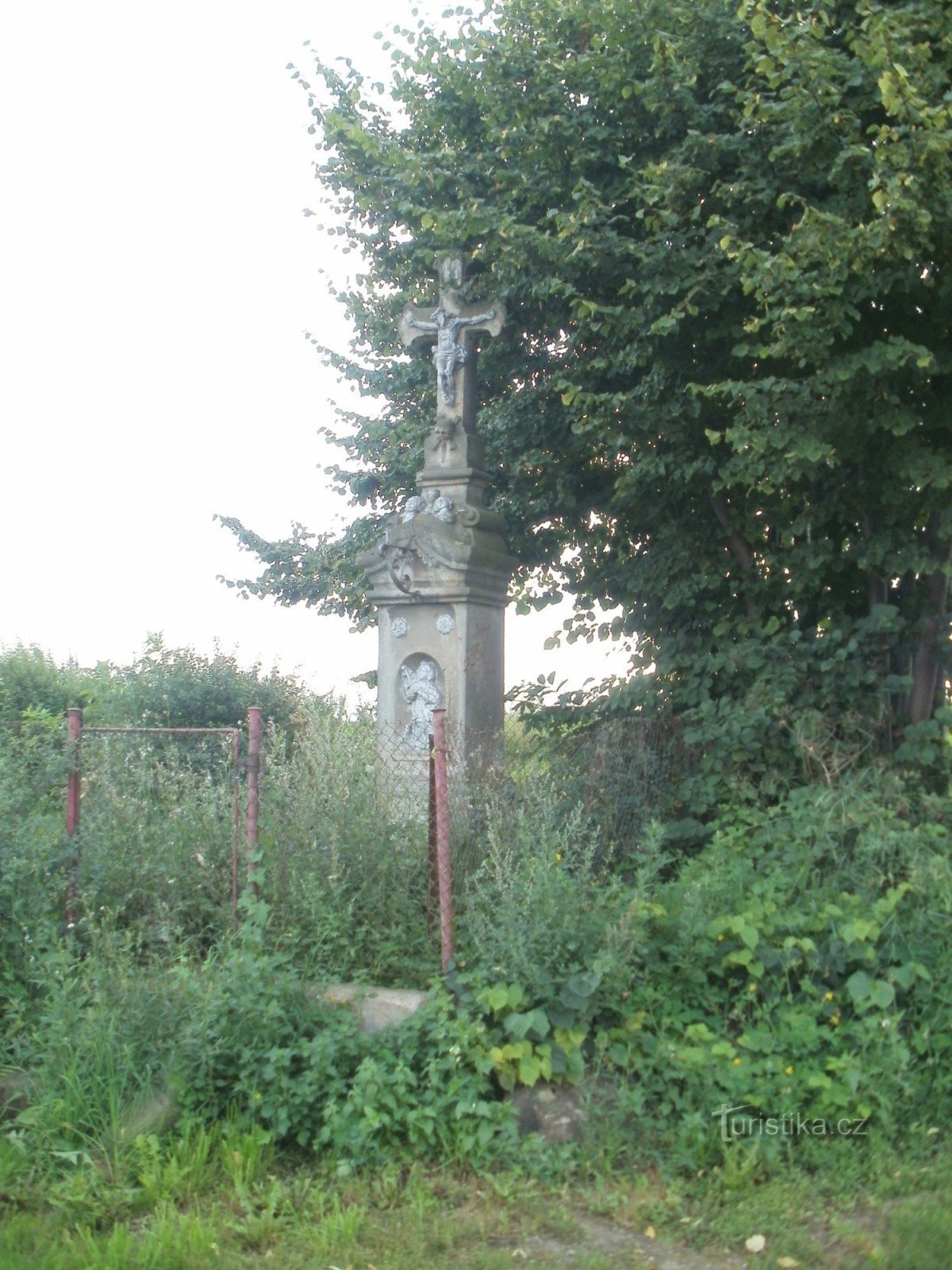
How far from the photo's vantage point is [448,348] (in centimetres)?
887

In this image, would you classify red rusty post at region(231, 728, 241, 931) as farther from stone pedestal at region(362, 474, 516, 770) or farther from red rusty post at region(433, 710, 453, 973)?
stone pedestal at region(362, 474, 516, 770)

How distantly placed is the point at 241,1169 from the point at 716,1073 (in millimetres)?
1834

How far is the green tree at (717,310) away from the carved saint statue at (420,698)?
1410mm

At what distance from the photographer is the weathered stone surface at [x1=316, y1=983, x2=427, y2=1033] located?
5027 mm

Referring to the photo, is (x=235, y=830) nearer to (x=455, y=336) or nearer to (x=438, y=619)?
(x=438, y=619)

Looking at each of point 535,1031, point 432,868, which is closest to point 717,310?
point 432,868

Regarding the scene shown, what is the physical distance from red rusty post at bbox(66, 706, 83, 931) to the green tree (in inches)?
146

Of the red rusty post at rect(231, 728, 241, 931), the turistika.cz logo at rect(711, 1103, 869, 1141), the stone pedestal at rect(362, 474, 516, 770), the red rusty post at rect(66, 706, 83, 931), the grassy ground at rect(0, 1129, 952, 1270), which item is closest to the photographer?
the grassy ground at rect(0, 1129, 952, 1270)

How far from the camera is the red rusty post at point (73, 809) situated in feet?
18.9

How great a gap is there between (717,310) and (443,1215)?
18.9 ft

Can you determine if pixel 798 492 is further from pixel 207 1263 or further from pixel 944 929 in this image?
pixel 207 1263

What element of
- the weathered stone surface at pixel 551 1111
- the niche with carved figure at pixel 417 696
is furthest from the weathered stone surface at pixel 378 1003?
the niche with carved figure at pixel 417 696

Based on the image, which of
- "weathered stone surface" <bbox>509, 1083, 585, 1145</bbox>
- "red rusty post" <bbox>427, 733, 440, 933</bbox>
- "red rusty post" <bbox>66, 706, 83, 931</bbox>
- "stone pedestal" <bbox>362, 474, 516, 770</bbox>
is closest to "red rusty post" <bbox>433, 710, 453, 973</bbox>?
"red rusty post" <bbox>427, 733, 440, 933</bbox>

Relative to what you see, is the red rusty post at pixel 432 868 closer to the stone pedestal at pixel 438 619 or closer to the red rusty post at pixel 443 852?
the red rusty post at pixel 443 852
